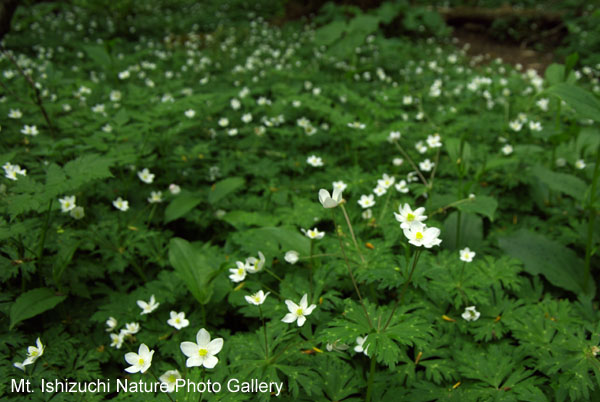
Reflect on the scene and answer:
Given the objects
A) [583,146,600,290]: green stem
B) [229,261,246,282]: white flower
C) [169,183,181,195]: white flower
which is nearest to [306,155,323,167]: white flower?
[169,183,181,195]: white flower

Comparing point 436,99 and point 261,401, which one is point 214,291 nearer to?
Answer: point 261,401

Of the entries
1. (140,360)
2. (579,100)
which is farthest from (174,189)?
(579,100)

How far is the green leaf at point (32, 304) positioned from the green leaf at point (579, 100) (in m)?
3.05

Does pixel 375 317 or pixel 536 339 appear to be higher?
pixel 375 317

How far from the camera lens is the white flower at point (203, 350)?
143 centimetres

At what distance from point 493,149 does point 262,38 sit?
19.0 feet

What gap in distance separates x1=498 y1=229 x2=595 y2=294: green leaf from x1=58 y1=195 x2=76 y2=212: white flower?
3.00 meters

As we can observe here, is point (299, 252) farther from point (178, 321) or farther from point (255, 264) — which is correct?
point (178, 321)

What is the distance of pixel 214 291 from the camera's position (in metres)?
2.26

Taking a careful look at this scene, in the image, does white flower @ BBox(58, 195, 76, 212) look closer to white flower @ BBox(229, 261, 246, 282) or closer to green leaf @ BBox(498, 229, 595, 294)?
white flower @ BBox(229, 261, 246, 282)

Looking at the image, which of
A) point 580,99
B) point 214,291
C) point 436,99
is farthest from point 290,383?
point 436,99

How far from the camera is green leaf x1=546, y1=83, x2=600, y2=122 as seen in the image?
198 cm

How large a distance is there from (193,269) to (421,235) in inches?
53.4

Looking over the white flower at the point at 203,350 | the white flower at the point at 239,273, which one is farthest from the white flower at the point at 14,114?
the white flower at the point at 203,350
